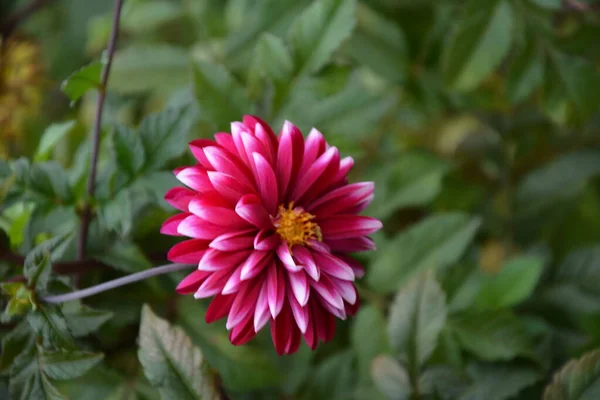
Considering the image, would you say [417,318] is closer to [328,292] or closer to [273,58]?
[328,292]

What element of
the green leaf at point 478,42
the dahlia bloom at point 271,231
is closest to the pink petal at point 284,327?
the dahlia bloom at point 271,231

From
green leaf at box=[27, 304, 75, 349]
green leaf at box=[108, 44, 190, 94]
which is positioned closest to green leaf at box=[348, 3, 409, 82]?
green leaf at box=[108, 44, 190, 94]

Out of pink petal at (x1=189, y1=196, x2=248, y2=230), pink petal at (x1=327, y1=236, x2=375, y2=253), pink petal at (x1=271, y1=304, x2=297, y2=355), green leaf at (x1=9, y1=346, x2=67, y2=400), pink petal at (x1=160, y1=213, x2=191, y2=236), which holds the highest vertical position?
pink petal at (x1=189, y1=196, x2=248, y2=230)

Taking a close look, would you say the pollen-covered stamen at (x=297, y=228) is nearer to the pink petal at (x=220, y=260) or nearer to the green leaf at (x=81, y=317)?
the pink petal at (x=220, y=260)

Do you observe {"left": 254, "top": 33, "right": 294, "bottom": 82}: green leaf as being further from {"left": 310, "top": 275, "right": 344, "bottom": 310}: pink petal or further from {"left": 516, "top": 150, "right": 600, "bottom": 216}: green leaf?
{"left": 516, "top": 150, "right": 600, "bottom": 216}: green leaf

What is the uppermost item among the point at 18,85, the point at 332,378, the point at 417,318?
the point at 18,85

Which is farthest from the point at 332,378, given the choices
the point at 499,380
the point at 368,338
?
the point at 499,380
